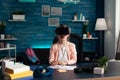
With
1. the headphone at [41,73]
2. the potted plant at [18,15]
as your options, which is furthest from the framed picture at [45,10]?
the headphone at [41,73]

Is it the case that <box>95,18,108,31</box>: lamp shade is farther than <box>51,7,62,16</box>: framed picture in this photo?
No

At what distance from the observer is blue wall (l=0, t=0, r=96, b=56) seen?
20.7 ft

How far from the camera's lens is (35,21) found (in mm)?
6504

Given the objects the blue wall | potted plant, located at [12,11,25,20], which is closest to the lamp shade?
the blue wall

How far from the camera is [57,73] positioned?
2.90 meters

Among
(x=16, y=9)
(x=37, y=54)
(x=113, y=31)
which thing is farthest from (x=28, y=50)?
(x=113, y=31)

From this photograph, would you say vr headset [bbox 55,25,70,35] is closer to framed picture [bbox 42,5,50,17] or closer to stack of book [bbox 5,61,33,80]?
stack of book [bbox 5,61,33,80]

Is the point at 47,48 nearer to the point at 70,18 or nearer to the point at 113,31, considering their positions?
the point at 70,18

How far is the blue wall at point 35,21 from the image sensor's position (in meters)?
6.32

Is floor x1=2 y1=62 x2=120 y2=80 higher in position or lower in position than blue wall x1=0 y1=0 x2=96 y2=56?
lower

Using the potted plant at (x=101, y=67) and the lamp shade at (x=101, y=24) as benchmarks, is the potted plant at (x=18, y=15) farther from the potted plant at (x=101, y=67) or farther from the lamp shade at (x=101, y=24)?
the potted plant at (x=101, y=67)

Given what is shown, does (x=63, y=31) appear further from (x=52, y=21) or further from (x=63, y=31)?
(x=52, y=21)

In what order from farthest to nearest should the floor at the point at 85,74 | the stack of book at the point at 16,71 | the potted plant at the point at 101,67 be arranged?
the potted plant at the point at 101,67 → the floor at the point at 85,74 → the stack of book at the point at 16,71

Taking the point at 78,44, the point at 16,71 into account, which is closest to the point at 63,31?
the point at 78,44
